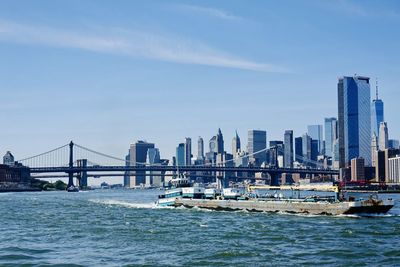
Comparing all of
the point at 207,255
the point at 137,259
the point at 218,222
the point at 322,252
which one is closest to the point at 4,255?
the point at 137,259

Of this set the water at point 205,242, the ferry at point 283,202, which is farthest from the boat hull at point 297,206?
the water at point 205,242

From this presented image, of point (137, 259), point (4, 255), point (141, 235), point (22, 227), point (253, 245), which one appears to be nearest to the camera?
point (137, 259)

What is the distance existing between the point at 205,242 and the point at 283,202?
3017 cm

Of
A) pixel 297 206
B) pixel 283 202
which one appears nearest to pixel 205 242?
pixel 297 206

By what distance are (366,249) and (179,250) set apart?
1160 centimetres

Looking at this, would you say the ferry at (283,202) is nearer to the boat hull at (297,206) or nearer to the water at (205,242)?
the boat hull at (297,206)

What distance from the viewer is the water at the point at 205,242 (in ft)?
120

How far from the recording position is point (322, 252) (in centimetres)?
3878

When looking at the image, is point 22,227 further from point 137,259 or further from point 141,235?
point 137,259

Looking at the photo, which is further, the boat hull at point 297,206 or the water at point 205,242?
the boat hull at point 297,206

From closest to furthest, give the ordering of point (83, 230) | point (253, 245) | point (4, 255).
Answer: point (4, 255), point (253, 245), point (83, 230)

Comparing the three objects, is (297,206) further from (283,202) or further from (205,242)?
(205,242)

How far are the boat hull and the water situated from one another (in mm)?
1411

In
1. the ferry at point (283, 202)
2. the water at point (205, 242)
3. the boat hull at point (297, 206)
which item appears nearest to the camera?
the water at point (205, 242)
